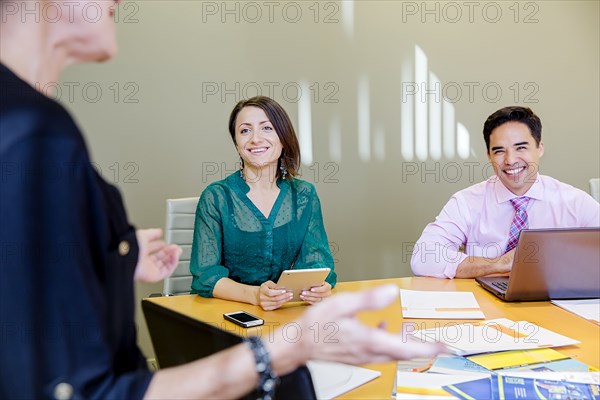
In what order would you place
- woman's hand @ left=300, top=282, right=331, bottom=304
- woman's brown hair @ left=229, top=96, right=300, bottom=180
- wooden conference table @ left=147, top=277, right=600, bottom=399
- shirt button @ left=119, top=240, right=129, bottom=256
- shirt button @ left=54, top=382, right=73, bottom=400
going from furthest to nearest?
woman's brown hair @ left=229, top=96, right=300, bottom=180, woman's hand @ left=300, top=282, right=331, bottom=304, wooden conference table @ left=147, top=277, right=600, bottom=399, shirt button @ left=119, top=240, right=129, bottom=256, shirt button @ left=54, top=382, right=73, bottom=400

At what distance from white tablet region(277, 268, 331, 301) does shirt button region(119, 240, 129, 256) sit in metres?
1.03

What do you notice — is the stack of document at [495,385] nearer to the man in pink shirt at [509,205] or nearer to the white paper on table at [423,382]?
the white paper on table at [423,382]

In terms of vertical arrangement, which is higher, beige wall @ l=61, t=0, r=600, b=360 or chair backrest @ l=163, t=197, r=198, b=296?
beige wall @ l=61, t=0, r=600, b=360

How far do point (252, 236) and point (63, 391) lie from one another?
1644 mm

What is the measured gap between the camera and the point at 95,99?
3238mm

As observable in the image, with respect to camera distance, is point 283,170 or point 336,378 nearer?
point 336,378

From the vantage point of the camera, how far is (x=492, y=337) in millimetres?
1478

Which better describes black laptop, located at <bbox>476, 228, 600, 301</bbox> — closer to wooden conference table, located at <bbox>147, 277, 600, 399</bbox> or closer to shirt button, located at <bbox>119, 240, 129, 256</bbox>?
wooden conference table, located at <bbox>147, 277, 600, 399</bbox>

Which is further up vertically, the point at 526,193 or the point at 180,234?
the point at 526,193

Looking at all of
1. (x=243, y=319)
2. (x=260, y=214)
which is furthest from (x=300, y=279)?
(x=260, y=214)

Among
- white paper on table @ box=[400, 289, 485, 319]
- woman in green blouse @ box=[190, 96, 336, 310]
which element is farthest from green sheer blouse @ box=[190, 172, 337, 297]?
white paper on table @ box=[400, 289, 485, 319]

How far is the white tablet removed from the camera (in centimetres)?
178

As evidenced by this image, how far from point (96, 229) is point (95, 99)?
2.78m

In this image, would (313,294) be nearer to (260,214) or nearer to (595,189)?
(260,214)
